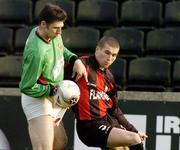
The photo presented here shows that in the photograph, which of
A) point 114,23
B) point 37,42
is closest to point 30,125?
point 37,42

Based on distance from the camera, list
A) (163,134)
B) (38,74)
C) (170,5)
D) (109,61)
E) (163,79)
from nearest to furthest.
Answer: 1. (38,74)
2. (109,61)
3. (163,134)
4. (163,79)
5. (170,5)

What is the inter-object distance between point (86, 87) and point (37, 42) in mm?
771

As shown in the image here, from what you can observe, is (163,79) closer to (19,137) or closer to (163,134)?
(163,134)

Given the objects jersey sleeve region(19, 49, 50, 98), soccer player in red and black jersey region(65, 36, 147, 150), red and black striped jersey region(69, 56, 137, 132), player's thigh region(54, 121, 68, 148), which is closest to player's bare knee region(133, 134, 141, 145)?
soccer player in red and black jersey region(65, 36, 147, 150)

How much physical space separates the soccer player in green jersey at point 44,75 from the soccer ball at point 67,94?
0.20 feet

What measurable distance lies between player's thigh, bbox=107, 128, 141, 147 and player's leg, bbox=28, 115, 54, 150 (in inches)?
22.6

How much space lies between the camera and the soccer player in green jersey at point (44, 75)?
18.9 feet

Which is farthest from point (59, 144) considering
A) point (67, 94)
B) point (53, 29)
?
point (53, 29)

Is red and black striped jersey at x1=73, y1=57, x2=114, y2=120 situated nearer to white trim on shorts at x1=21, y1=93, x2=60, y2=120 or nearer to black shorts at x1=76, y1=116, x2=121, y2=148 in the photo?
black shorts at x1=76, y1=116, x2=121, y2=148

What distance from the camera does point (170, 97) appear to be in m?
7.27

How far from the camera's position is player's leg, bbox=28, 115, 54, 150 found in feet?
19.1

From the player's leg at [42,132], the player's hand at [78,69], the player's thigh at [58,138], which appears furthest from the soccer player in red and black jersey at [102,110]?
the player's leg at [42,132]

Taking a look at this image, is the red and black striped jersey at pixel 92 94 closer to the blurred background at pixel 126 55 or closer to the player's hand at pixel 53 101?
the player's hand at pixel 53 101

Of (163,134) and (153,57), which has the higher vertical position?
(153,57)
